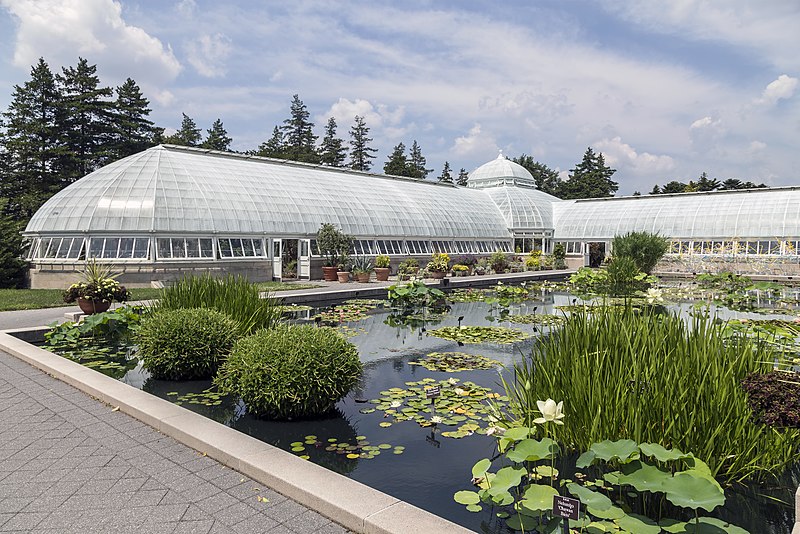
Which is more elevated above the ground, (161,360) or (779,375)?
(779,375)

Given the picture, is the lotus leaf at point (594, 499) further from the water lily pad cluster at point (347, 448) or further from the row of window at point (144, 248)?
the row of window at point (144, 248)

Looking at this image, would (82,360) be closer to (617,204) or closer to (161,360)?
Result: (161,360)

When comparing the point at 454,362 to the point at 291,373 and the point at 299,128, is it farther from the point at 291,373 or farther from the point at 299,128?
the point at 299,128

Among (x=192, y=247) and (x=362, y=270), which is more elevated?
(x=192, y=247)

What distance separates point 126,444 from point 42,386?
3.13 meters

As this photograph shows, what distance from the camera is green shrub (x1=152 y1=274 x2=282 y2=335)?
29.8 feet

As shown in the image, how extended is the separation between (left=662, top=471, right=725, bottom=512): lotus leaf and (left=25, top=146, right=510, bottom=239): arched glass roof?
23.0 metres

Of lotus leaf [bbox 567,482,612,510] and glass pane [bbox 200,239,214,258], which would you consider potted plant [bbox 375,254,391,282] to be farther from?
lotus leaf [bbox 567,482,612,510]

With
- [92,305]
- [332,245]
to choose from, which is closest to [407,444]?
[92,305]

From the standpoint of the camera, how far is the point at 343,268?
26.9 metres

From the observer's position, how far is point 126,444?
5.05m

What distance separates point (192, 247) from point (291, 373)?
63.3 feet

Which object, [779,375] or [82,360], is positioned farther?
[82,360]

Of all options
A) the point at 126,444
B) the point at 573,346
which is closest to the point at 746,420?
the point at 573,346
